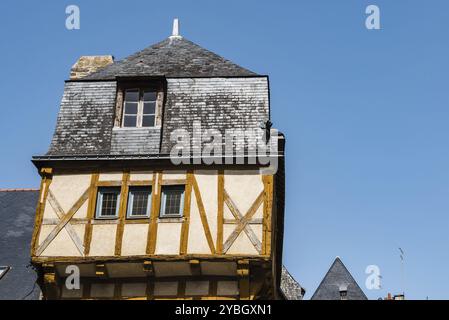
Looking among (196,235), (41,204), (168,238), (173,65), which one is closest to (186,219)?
(196,235)

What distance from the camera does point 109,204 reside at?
14.1 meters

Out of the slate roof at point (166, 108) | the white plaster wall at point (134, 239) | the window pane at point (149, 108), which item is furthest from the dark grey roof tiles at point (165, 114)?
the white plaster wall at point (134, 239)

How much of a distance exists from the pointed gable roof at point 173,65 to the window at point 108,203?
2.60 m

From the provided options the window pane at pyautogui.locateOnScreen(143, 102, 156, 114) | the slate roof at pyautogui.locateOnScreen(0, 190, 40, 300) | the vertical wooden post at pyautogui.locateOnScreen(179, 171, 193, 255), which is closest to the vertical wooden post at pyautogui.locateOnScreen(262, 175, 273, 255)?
the vertical wooden post at pyautogui.locateOnScreen(179, 171, 193, 255)

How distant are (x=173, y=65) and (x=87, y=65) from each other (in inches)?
133

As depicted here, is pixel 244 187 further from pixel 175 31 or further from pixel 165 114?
pixel 175 31

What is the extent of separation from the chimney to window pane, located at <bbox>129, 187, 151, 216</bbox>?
5.35 meters

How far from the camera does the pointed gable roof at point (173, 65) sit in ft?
51.6

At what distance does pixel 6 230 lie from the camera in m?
17.3

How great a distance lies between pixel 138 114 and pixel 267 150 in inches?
109

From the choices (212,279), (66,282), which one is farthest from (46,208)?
(212,279)

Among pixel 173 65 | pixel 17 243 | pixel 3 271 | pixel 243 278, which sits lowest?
pixel 3 271

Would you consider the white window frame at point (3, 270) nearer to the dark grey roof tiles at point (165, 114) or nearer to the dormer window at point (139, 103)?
the dark grey roof tiles at point (165, 114)
